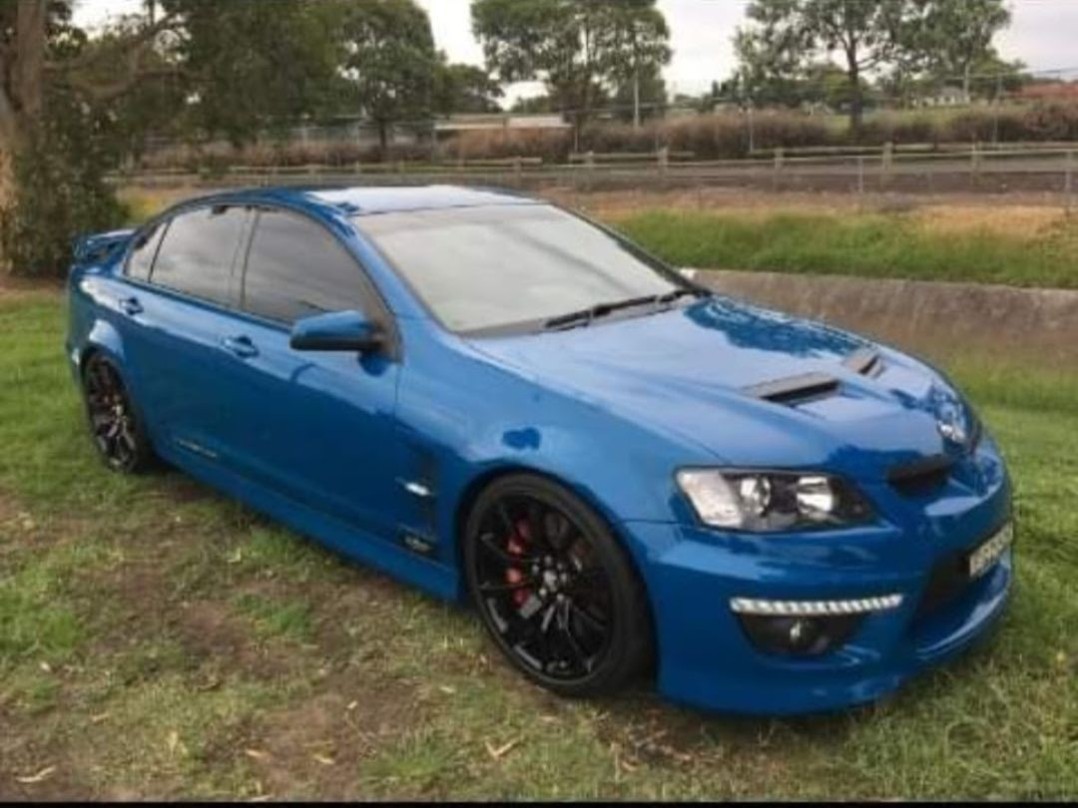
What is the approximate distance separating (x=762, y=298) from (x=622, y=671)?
11.8 metres

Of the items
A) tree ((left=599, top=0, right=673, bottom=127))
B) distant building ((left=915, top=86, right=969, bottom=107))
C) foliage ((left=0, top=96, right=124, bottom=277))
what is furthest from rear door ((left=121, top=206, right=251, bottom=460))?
tree ((left=599, top=0, right=673, bottom=127))

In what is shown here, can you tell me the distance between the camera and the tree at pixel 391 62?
55.5 m

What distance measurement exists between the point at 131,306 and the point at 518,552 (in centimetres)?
278

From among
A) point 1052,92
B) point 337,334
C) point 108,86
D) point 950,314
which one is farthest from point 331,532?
point 1052,92

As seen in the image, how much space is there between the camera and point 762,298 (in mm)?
15000

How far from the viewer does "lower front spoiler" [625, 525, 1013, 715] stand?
11.1 ft

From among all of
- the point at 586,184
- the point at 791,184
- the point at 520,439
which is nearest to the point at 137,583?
the point at 520,439

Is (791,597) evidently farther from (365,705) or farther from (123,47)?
(123,47)

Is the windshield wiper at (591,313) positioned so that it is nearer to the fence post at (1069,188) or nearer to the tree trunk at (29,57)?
the tree trunk at (29,57)

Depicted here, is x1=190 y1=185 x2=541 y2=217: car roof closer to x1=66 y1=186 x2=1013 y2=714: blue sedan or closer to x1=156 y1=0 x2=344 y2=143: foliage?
x1=66 y1=186 x2=1013 y2=714: blue sedan

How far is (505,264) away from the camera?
4.72 m

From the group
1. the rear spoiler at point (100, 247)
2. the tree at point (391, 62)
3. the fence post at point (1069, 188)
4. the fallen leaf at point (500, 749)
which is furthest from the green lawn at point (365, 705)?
the tree at point (391, 62)

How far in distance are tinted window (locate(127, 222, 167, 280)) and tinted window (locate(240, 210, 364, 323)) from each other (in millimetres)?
1010

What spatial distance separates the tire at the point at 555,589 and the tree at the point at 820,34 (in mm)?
49754
